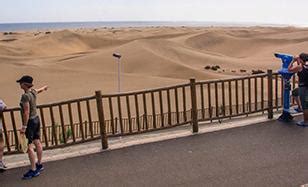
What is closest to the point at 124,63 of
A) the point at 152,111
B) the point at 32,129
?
the point at 152,111

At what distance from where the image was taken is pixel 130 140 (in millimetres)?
9094

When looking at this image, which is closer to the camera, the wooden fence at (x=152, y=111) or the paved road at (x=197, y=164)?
the paved road at (x=197, y=164)

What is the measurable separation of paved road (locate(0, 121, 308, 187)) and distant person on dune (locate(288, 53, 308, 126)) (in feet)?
1.93

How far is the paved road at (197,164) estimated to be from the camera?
6.87 metres

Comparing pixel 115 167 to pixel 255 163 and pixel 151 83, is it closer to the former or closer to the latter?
pixel 255 163

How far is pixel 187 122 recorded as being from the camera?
32.1ft

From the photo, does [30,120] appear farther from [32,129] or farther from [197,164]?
[197,164]

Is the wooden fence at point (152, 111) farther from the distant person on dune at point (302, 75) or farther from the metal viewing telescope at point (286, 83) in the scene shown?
the distant person on dune at point (302, 75)

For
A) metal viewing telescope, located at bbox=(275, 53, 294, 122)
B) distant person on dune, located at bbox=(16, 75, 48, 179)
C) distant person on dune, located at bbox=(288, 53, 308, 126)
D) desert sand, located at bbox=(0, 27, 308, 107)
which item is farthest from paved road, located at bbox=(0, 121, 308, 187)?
desert sand, located at bbox=(0, 27, 308, 107)

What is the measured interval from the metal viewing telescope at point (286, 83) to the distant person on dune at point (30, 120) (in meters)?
5.29

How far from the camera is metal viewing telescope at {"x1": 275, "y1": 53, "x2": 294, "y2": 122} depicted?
9578mm

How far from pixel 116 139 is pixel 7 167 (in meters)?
2.32

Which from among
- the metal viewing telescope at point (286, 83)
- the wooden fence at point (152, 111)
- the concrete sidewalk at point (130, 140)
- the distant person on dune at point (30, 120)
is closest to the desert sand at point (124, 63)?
the wooden fence at point (152, 111)

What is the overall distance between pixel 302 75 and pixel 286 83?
0.53 metres
